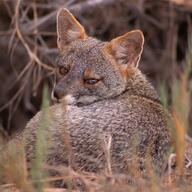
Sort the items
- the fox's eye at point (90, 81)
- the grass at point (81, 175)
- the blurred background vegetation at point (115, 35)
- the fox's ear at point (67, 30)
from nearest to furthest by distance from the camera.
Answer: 1. the grass at point (81, 175)
2. the fox's eye at point (90, 81)
3. the fox's ear at point (67, 30)
4. the blurred background vegetation at point (115, 35)

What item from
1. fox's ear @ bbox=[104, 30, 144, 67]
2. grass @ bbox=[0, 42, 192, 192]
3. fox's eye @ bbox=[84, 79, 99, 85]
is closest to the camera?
grass @ bbox=[0, 42, 192, 192]

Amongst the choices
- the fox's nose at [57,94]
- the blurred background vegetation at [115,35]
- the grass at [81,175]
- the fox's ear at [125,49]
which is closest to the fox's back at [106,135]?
the grass at [81,175]

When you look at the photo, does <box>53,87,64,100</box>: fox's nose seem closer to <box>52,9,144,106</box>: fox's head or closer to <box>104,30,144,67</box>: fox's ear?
<box>52,9,144,106</box>: fox's head

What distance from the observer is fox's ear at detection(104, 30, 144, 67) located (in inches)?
246

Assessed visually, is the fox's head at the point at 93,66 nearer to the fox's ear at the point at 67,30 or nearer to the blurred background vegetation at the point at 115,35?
the fox's ear at the point at 67,30

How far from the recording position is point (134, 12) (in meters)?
9.52

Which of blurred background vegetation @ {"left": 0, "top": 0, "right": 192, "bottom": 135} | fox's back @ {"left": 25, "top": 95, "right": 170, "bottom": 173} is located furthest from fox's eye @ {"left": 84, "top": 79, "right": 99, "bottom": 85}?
blurred background vegetation @ {"left": 0, "top": 0, "right": 192, "bottom": 135}

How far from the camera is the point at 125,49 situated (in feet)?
20.6

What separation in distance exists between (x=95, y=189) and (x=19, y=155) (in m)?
0.49

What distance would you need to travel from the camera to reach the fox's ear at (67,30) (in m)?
6.53

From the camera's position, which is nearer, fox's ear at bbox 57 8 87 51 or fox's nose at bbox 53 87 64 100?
fox's nose at bbox 53 87 64 100

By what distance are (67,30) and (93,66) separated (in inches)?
25.1

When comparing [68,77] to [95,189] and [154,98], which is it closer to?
[154,98]

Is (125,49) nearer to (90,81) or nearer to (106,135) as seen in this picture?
(90,81)
